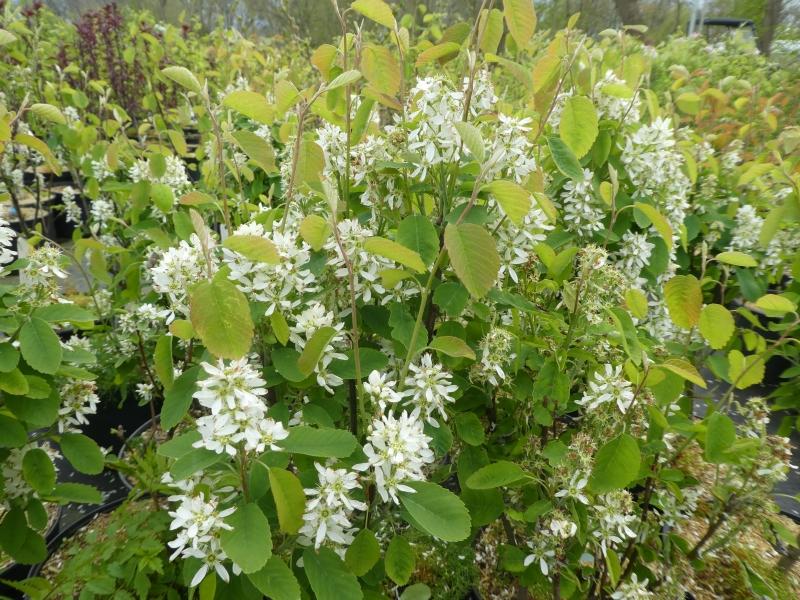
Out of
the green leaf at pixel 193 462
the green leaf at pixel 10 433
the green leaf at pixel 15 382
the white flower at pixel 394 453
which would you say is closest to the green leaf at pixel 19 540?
the green leaf at pixel 10 433

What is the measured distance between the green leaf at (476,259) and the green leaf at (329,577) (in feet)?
1.74

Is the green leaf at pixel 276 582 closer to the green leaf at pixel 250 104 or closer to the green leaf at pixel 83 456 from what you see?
the green leaf at pixel 83 456

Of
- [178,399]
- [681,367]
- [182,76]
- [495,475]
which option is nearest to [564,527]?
[495,475]

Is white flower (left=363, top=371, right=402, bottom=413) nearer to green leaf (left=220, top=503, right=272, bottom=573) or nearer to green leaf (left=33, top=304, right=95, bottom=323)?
green leaf (left=220, top=503, right=272, bottom=573)

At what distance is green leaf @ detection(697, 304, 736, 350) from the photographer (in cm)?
120

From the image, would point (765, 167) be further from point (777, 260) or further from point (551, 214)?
point (551, 214)

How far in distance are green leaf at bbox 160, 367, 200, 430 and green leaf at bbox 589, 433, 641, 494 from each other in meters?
0.79

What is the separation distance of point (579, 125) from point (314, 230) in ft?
1.93

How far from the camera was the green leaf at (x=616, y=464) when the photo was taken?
103 cm

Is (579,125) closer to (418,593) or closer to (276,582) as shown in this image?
(276,582)

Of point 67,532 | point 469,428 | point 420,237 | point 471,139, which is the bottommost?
point 67,532

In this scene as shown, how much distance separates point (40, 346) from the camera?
3.93 ft

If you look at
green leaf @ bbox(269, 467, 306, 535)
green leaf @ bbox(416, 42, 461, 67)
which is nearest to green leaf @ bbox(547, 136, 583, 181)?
green leaf @ bbox(416, 42, 461, 67)

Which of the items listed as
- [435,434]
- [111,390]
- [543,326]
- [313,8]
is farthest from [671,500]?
[313,8]
